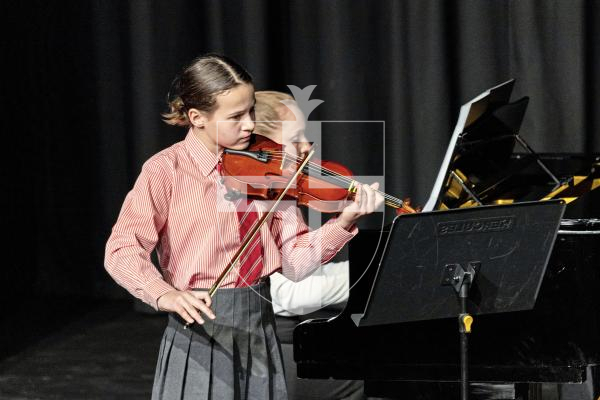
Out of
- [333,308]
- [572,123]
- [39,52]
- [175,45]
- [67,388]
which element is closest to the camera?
[67,388]

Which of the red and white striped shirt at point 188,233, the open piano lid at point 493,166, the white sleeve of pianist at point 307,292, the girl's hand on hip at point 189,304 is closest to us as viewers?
the girl's hand on hip at point 189,304

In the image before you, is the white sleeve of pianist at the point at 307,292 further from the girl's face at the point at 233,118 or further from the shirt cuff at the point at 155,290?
the shirt cuff at the point at 155,290

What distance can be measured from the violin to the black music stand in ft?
0.59

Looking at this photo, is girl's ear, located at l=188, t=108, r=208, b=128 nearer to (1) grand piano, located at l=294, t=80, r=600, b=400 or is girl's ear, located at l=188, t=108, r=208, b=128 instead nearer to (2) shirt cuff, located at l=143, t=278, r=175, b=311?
(2) shirt cuff, located at l=143, t=278, r=175, b=311

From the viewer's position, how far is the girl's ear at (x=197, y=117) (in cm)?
199

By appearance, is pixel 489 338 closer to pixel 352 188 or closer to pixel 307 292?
pixel 352 188

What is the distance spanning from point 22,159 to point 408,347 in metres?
3.30

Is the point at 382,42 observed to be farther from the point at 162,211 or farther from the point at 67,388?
the point at 162,211

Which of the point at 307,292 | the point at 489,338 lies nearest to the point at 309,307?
the point at 307,292

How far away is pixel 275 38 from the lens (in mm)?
4766

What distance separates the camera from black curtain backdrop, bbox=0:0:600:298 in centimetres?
444

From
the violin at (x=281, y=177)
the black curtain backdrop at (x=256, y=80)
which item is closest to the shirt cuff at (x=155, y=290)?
the violin at (x=281, y=177)

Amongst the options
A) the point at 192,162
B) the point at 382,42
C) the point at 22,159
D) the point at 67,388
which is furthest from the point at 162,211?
the point at 22,159

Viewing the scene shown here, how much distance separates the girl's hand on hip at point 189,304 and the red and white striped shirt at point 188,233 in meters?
0.07
